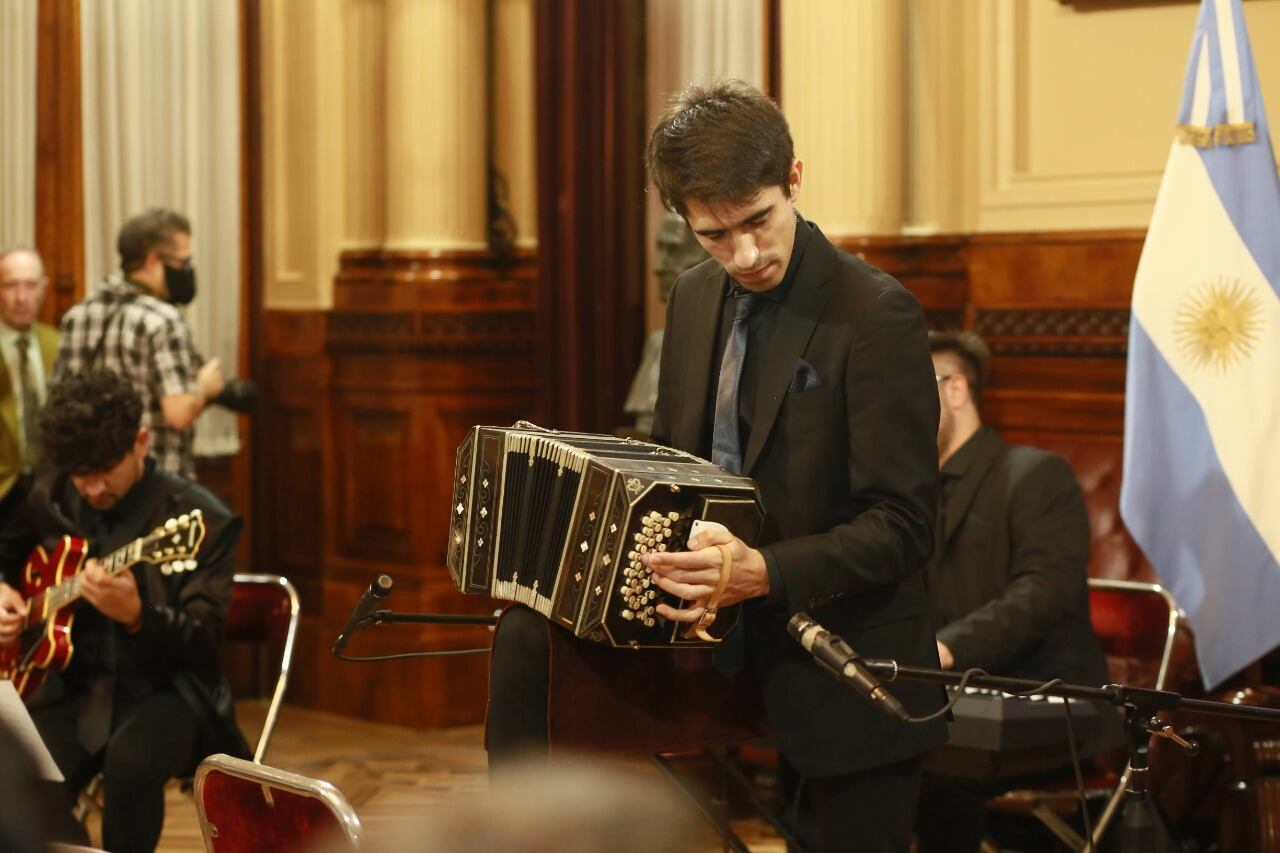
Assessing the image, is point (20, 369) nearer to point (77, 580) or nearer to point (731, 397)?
point (77, 580)

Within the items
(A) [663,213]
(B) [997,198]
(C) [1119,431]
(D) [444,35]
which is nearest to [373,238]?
(D) [444,35]

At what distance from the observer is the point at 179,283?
5.70 m

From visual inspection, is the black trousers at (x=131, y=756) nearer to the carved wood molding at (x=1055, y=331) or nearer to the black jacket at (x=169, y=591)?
the black jacket at (x=169, y=591)

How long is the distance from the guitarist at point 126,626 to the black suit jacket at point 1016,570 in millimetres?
1671

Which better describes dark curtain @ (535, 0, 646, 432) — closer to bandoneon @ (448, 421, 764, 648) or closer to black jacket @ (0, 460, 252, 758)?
black jacket @ (0, 460, 252, 758)

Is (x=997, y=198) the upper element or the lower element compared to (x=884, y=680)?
upper

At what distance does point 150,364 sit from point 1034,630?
3208 millimetres

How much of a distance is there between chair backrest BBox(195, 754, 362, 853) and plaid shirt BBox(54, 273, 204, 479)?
3318mm

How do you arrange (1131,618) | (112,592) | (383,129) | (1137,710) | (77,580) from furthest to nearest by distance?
(383,129) → (1131,618) → (77,580) → (112,592) → (1137,710)

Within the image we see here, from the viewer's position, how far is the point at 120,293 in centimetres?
554

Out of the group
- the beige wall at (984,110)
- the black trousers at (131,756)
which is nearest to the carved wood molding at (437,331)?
the beige wall at (984,110)

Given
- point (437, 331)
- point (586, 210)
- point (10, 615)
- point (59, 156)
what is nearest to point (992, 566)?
point (10, 615)

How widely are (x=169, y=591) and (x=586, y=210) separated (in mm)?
2556

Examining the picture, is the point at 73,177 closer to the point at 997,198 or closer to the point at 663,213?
the point at 663,213
